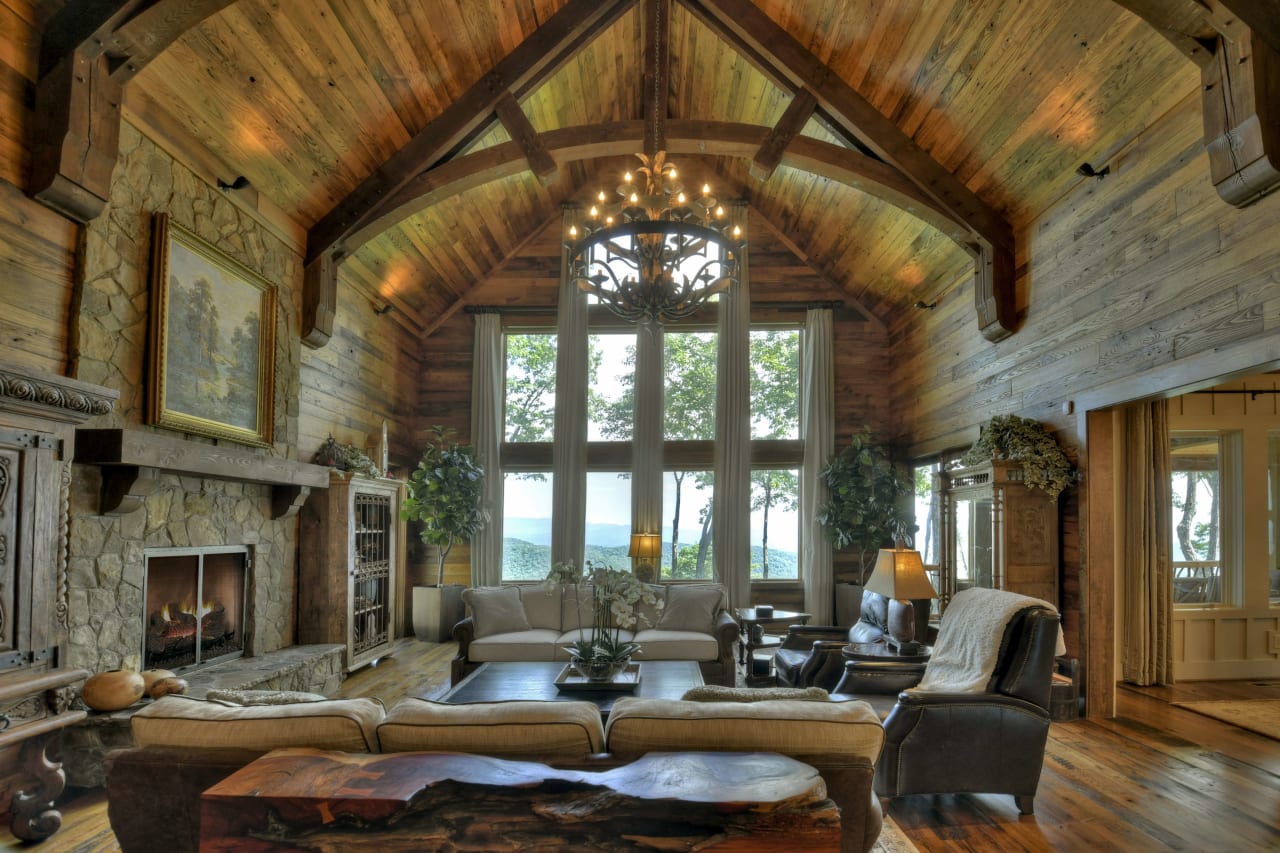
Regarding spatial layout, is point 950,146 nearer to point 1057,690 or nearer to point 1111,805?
point 1057,690

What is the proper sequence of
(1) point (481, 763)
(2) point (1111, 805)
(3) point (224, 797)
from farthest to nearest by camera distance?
(2) point (1111, 805) < (1) point (481, 763) < (3) point (224, 797)

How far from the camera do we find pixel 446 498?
837 cm

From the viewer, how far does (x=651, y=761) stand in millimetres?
1926

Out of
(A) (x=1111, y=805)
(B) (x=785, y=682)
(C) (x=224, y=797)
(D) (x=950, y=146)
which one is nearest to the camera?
(C) (x=224, y=797)

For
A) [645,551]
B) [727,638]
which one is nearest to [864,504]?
[645,551]

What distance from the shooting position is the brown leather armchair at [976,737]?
3492mm

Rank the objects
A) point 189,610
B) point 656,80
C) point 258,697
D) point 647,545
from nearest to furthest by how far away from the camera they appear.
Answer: point 258,697 → point 189,610 → point 656,80 → point 647,545

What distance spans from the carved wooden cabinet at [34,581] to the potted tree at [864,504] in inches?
272

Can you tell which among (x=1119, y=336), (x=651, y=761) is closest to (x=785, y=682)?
(x=1119, y=336)

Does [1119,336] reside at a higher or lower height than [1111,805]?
higher

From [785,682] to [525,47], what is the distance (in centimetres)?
512

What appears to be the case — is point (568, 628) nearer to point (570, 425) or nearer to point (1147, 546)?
point (570, 425)

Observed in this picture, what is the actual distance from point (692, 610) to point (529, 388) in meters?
4.07

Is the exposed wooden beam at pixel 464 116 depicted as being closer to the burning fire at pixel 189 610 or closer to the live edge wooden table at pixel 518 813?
the burning fire at pixel 189 610
